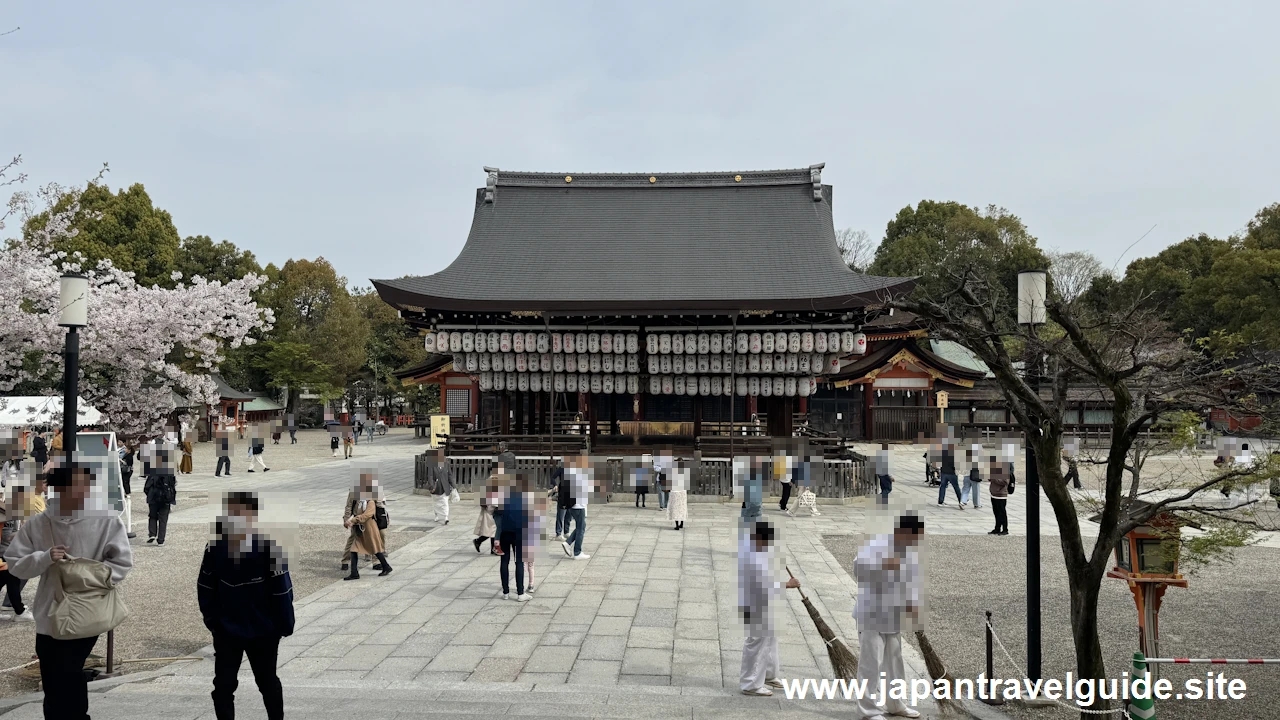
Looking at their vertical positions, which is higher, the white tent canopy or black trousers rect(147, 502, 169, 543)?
the white tent canopy

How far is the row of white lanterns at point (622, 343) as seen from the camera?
19.2 m

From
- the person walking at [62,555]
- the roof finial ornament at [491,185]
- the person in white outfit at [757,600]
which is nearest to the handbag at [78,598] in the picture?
the person walking at [62,555]

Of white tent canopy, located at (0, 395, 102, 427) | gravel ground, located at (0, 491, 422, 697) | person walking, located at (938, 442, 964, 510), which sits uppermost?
white tent canopy, located at (0, 395, 102, 427)

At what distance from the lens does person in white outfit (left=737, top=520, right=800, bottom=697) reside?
19.3 ft

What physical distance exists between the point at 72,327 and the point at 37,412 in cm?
867

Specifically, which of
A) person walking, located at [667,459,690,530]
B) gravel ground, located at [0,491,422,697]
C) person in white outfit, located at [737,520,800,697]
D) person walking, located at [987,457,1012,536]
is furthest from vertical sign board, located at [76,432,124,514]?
person walking, located at [987,457,1012,536]

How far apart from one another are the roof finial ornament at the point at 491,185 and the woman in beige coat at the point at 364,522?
639 inches

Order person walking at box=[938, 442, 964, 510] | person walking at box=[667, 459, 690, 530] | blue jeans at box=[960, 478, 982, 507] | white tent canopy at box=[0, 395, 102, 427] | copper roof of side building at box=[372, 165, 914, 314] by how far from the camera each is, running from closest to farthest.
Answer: person walking at box=[667, 459, 690, 530], white tent canopy at box=[0, 395, 102, 427], blue jeans at box=[960, 478, 982, 507], person walking at box=[938, 442, 964, 510], copper roof of side building at box=[372, 165, 914, 314]

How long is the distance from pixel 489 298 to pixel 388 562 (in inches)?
367

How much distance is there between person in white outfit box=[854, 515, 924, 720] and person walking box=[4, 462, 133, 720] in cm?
484

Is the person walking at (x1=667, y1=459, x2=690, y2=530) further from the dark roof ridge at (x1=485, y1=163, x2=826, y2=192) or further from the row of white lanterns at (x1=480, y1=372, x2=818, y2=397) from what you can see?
the dark roof ridge at (x1=485, y1=163, x2=826, y2=192)

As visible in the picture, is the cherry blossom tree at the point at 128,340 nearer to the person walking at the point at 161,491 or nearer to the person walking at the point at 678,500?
the person walking at the point at 161,491

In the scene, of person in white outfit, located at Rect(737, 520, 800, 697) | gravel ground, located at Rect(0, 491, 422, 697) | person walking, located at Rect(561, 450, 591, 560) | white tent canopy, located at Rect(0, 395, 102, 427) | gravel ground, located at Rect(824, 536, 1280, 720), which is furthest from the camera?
white tent canopy, located at Rect(0, 395, 102, 427)

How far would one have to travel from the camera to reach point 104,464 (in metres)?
4.82
